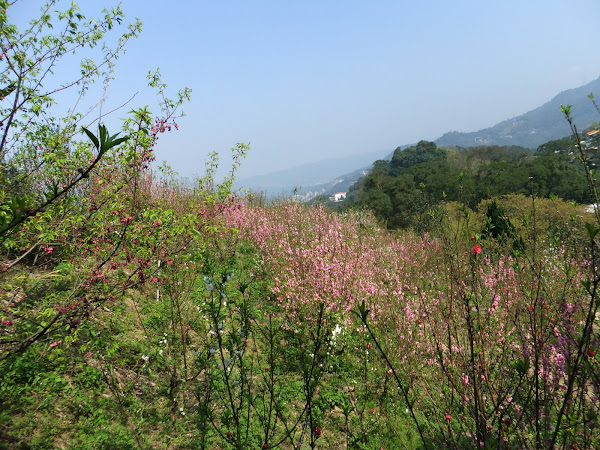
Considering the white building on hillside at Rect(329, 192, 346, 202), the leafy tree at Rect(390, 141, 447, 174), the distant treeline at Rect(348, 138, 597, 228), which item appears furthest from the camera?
the leafy tree at Rect(390, 141, 447, 174)

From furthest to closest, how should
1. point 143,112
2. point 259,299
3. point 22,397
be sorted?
1. point 259,299
2. point 22,397
3. point 143,112

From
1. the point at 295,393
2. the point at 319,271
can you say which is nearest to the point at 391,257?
the point at 319,271

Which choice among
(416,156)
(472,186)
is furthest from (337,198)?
(472,186)

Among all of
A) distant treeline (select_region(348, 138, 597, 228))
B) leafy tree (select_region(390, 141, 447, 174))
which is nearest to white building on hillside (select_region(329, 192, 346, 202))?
distant treeline (select_region(348, 138, 597, 228))

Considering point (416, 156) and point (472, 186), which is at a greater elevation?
point (416, 156)

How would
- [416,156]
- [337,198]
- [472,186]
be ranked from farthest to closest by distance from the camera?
[337,198] → [416,156] → [472,186]

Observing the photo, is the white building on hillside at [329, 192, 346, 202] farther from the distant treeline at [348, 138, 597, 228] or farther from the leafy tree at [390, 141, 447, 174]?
the leafy tree at [390, 141, 447, 174]

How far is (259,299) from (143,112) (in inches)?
184

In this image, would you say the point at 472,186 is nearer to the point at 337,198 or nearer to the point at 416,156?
the point at 416,156

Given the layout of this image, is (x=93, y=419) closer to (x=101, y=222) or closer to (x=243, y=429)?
(x=243, y=429)

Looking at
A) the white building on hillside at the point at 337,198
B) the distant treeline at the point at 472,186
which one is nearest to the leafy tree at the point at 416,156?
the white building on hillside at the point at 337,198

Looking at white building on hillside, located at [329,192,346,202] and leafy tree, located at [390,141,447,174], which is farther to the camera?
leafy tree, located at [390,141,447,174]

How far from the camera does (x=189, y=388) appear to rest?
4191 mm

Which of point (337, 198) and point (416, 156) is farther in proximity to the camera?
point (337, 198)
